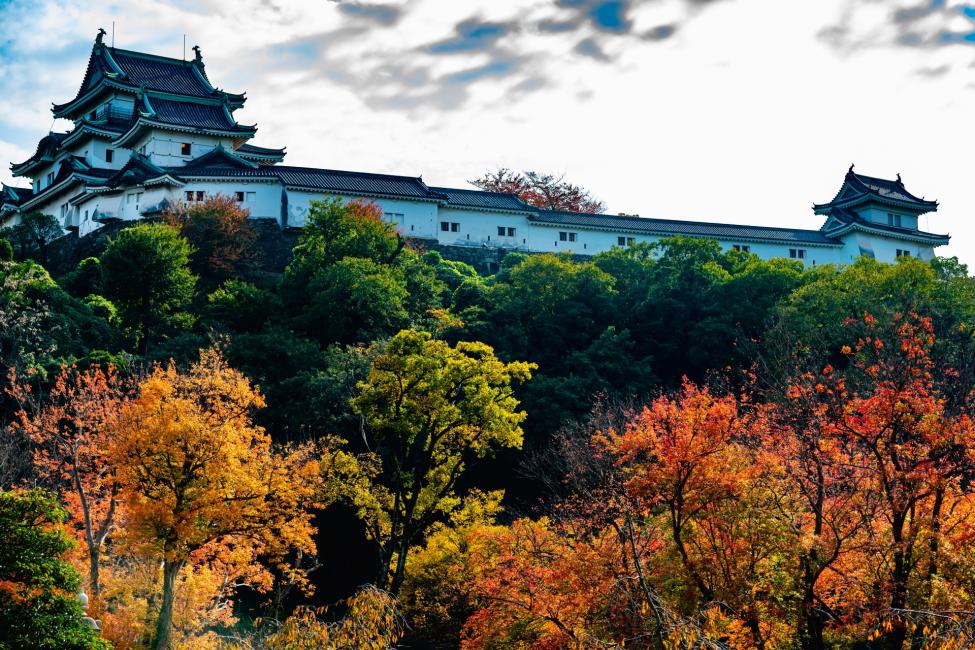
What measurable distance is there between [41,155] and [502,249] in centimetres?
2539

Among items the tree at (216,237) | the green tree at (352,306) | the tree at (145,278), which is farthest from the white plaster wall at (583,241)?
the tree at (145,278)

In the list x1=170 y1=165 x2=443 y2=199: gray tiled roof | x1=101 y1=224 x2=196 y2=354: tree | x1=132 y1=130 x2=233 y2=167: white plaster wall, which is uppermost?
x1=132 y1=130 x2=233 y2=167: white plaster wall

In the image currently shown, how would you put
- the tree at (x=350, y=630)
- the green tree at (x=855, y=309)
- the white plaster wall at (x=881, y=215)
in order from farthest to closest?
the white plaster wall at (x=881, y=215) → the green tree at (x=855, y=309) → the tree at (x=350, y=630)

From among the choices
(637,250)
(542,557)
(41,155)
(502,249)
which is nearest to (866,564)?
(542,557)

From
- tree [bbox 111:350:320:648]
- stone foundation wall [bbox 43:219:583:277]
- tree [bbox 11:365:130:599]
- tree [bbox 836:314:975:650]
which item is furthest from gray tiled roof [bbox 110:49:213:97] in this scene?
tree [bbox 836:314:975:650]

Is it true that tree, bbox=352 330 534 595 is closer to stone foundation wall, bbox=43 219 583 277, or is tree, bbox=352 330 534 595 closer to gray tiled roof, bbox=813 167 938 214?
stone foundation wall, bbox=43 219 583 277

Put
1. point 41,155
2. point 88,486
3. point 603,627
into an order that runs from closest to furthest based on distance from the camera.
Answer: point 603,627 < point 88,486 < point 41,155

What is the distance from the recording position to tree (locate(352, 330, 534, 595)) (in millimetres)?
24016

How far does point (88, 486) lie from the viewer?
23.4 meters

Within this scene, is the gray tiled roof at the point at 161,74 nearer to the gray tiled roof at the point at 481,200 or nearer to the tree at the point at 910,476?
the gray tiled roof at the point at 481,200

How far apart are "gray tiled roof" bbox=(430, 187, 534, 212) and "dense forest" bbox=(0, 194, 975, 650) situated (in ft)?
13.2

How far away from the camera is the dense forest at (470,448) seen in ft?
49.9

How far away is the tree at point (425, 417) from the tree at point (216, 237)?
1792 centimetres

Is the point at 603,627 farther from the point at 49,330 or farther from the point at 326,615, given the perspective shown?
the point at 49,330
